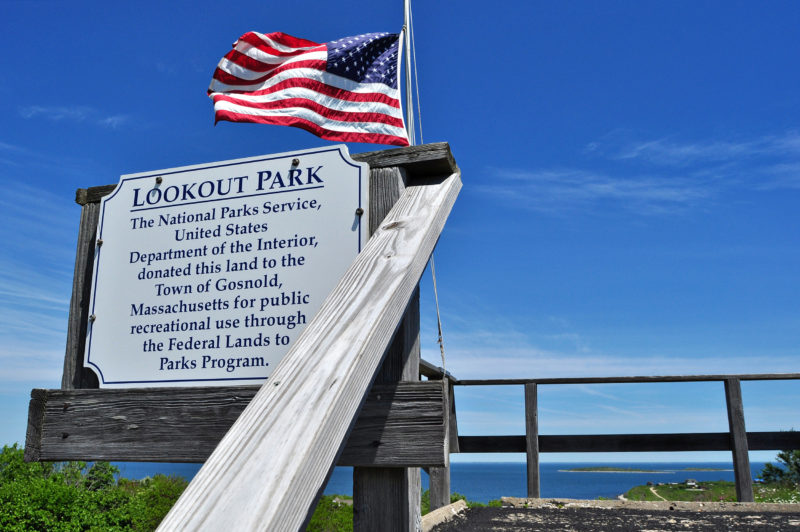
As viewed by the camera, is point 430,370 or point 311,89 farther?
point 430,370

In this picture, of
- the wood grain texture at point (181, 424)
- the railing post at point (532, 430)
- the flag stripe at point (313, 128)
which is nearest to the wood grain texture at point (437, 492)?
the railing post at point (532, 430)

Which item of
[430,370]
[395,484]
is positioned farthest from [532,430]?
[395,484]

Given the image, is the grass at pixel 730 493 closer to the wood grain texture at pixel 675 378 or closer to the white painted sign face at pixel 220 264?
the wood grain texture at pixel 675 378

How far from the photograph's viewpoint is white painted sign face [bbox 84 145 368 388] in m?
2.45

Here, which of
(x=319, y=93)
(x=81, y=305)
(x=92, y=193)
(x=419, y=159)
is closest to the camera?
(x=419, y=159)

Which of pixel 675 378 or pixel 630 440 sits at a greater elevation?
pixel 675 378

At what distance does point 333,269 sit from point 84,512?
4467 mm

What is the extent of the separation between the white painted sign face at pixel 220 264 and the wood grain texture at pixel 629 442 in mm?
4014

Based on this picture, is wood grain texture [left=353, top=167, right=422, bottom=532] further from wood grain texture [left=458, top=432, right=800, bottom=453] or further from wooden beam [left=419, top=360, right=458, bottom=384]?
wood grain texture [left=458, top=432, right=800, bottom=453]

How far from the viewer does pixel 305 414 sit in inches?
44.2

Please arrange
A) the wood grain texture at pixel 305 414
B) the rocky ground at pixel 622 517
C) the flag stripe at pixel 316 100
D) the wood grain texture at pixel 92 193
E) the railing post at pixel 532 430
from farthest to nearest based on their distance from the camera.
A: the railing post at pixel 532 430, the rocky ground at pixel 622 517, the flag stripe at pixel 316 100, the wood grain texture at pixel 92 193, the wood grain texture at pixel 305 414

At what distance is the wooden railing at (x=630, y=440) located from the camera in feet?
17.9

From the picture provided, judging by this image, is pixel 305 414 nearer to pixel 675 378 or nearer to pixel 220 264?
pixel 220 264

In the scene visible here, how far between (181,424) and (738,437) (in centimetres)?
503
